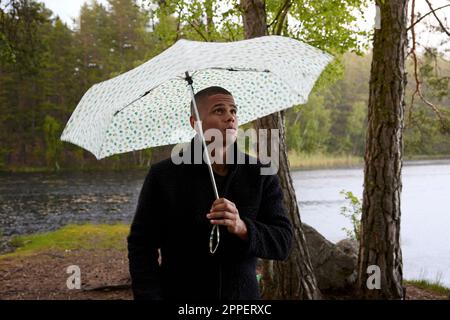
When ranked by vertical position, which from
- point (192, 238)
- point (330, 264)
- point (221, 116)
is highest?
point (221, 116)

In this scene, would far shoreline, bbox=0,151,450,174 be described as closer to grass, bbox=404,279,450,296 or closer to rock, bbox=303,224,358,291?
grass, bbox=404,279,450,296

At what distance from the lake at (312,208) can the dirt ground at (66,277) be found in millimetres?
6213

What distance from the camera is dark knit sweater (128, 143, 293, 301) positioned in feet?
6.73

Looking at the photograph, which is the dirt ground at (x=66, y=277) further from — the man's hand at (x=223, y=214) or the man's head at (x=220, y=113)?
the man's hand at (x=223, y=214)

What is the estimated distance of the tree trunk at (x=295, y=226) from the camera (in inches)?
196

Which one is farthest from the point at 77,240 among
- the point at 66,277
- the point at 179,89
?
the point at 179,89

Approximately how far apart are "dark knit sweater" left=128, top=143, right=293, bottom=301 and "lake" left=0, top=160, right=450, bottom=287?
27.9ft

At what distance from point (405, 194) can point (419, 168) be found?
47.5ft

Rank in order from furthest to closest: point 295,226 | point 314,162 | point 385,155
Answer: point 314,162 < point 295,226 < point 385,155

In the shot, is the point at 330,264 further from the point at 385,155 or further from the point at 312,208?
the point at 312,208

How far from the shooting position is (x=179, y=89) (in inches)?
111

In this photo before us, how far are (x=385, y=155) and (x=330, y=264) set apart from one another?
216 cm

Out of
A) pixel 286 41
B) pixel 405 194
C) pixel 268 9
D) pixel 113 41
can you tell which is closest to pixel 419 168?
pixel 405 194

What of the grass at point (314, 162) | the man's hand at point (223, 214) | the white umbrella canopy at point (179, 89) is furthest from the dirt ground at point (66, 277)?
the grass at point (314, 162)
